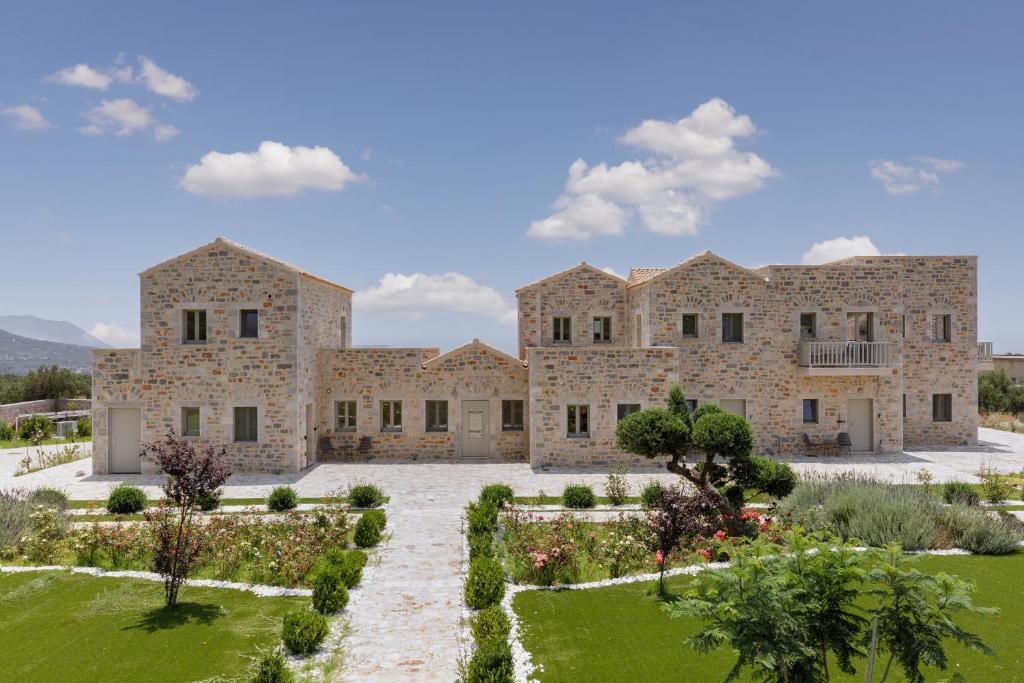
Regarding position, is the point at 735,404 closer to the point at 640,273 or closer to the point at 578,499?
the point at 640,273

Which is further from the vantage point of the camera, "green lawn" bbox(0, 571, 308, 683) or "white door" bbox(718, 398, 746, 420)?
"white door" bbox(718, 398, 746, 420)

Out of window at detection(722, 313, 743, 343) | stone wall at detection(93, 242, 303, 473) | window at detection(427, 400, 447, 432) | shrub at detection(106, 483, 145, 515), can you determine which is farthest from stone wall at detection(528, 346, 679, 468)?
shrub at detection(106, 483, 145, 515)

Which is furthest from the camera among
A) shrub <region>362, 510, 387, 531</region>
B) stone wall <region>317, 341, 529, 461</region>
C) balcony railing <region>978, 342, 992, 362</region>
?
balcony railing <region>978, 342, 992, 362</region>

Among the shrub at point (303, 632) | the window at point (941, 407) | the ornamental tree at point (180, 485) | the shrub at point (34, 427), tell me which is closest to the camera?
the shrub at point (303, 632)

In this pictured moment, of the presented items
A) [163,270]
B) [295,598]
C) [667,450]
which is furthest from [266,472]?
[667,450]

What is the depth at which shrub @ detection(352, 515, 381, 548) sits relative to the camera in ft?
45.2

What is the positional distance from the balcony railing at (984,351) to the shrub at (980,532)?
1860 cm

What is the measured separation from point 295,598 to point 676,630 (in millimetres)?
6305

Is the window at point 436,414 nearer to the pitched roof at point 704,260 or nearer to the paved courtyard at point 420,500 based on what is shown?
the paved courtyard at point 420,500

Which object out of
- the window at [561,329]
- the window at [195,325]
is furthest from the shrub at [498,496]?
the window at [195,325]

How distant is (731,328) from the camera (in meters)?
25.6

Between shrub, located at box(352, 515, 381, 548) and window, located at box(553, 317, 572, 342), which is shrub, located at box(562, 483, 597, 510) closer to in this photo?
shrub, located at box(352, 515, 381, 548)

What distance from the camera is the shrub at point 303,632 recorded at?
8.83 m

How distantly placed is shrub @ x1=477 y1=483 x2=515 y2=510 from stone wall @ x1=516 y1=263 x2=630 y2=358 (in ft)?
36.8
